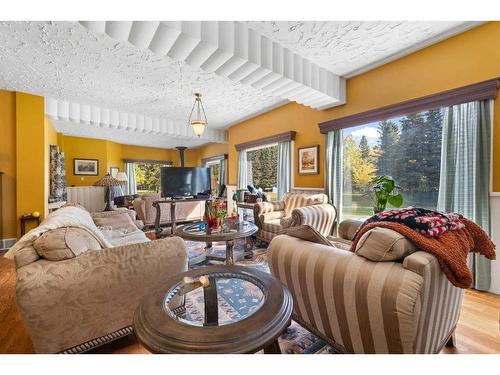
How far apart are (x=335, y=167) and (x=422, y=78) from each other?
4.99ft

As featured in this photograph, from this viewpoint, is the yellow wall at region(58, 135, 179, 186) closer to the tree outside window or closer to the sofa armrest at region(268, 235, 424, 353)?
the tree outside window

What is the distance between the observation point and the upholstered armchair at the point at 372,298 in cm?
96

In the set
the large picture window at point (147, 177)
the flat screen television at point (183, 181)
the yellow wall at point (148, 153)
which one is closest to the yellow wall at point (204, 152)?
the yellow wall at point (148, 153)

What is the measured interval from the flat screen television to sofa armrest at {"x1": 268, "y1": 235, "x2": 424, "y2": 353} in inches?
180

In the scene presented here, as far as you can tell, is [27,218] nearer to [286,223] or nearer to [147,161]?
[286,223]

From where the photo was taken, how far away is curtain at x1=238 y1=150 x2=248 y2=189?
19.3 feet

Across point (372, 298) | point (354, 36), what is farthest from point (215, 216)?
point (354, 36)

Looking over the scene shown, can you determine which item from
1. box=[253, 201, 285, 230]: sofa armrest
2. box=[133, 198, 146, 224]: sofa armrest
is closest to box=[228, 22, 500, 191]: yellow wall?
box=[253, 201, 285, 230]: sofa armrest

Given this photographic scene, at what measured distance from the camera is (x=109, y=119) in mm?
4664

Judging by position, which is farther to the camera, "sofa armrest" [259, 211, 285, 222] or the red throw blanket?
"sofa armrest" [259, 211, 285, 222]

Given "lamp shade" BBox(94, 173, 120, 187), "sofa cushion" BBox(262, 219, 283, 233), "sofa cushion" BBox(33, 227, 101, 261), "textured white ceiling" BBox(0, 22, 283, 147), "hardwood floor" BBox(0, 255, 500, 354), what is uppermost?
"textured white ceiling" BBox(0, 22, 283, 147)

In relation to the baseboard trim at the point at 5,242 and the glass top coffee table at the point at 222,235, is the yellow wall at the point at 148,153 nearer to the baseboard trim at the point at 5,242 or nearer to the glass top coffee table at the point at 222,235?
the baseboard trim at the point at 5,242
